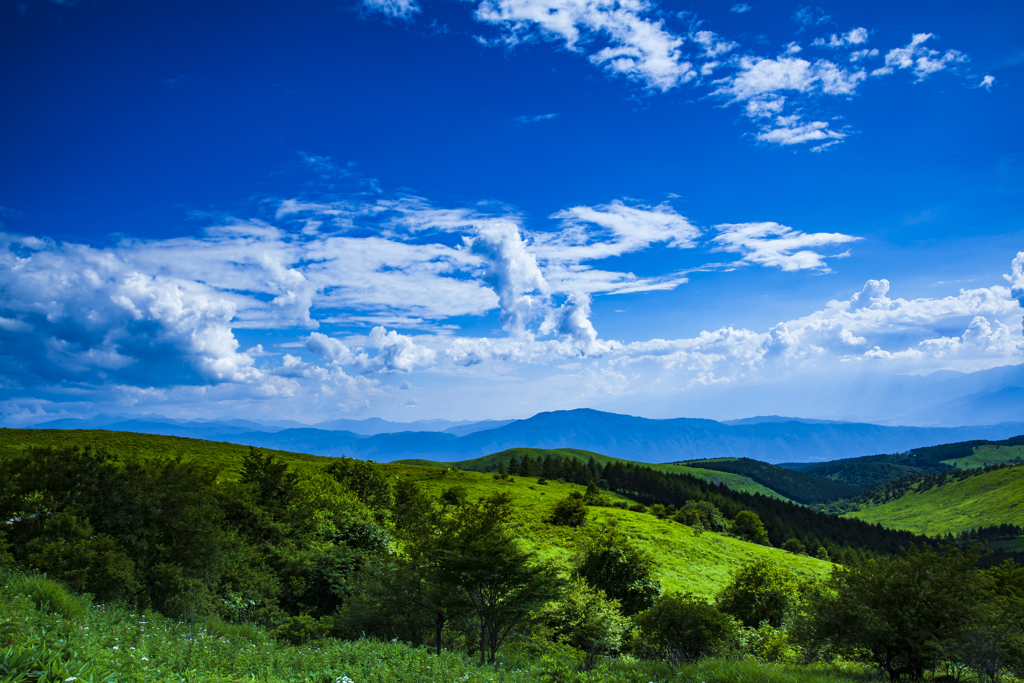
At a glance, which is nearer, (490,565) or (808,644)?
(490,565)

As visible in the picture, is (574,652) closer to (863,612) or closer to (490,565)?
(490,565)

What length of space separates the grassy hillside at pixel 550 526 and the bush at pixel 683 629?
15.0 m

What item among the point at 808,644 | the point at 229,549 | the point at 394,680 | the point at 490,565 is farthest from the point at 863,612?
the point at 229,549

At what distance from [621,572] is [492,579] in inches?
783

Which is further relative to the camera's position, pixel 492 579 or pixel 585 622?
pixel 585 622

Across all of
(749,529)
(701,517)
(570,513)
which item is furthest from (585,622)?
(749,529)

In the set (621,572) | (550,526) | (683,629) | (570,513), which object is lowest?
(550,526)

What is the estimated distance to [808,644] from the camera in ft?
83.4

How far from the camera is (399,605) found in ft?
82.9

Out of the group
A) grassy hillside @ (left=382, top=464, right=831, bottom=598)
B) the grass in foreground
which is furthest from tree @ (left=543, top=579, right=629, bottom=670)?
the grass in foreground

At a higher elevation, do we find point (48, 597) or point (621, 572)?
point (48, 597)

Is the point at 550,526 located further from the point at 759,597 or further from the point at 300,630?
the point at 300,630

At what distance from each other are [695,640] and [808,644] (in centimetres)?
579

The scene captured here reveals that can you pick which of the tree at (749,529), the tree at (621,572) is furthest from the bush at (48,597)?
the tree at (749,529)
